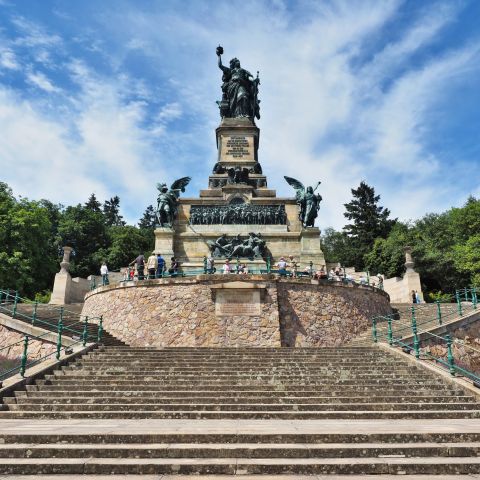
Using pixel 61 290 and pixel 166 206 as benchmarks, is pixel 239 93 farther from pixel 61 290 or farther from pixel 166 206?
pixel 61 290

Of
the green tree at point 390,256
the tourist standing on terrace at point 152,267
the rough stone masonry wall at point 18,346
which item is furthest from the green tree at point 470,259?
the rough stone masonry wall at point 18,346

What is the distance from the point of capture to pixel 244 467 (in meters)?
5.05

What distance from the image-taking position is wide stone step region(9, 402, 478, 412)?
28.3 ft

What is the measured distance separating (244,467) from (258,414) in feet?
10.7

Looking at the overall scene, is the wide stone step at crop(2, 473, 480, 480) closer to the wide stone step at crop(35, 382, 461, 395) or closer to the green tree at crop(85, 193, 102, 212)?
the wide stone step at crop(35, 382, 461, 395)

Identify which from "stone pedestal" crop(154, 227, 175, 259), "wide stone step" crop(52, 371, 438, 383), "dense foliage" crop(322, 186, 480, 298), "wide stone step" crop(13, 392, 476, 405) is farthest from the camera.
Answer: "dense foliage" crop(322, 186, 480, 298)

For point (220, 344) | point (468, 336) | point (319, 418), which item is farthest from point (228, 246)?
point (319, 418)

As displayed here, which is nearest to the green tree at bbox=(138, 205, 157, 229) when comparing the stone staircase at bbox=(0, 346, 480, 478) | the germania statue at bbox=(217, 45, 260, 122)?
the germania statue at bbox=(217, 45, 260, 122)

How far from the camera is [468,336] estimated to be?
16.9 m

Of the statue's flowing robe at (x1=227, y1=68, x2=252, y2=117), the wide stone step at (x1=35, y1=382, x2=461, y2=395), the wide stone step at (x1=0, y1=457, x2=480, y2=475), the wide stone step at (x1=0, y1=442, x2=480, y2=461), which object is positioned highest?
the statue's flowing robe at (x1=227, y1=68, x2=252, y2=117)

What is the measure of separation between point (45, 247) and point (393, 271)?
102 ft

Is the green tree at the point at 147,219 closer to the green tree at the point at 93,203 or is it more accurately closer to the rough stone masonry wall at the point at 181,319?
the green tree at the point at 93,203

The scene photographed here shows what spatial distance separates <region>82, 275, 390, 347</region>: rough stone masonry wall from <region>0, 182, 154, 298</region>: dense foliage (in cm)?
1727

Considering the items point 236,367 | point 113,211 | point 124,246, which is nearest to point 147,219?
point 113,211
